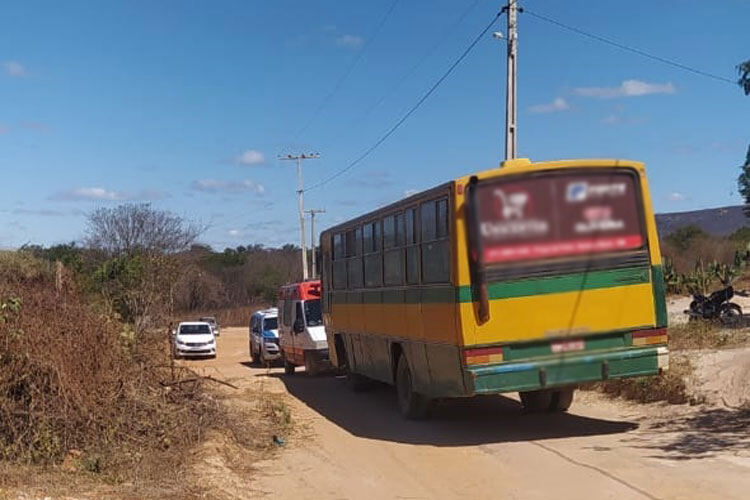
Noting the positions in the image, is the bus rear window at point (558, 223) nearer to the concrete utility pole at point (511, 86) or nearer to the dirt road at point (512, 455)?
the dirt road at point (512, 455)

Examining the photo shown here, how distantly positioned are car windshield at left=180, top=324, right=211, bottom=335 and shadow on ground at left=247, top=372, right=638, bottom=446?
71.5 feet

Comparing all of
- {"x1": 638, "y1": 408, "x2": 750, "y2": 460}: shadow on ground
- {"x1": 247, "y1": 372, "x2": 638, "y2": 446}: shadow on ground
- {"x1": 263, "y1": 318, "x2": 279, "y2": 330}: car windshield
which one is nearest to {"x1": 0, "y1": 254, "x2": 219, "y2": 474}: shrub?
{"x1": 247, "y1": 372, "x2": 638, "y2": 446}: shadow on ground

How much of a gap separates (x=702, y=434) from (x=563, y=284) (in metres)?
3.69

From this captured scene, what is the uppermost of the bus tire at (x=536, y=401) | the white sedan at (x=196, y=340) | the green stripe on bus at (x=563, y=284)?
the green stripe on bus at (x=563, y=284)

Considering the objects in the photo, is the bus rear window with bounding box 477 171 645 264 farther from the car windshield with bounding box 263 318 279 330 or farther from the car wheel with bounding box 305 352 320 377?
the car windshield with bounding box 263 318 279 330

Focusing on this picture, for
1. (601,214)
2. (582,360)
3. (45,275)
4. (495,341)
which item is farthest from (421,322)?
(601,214)

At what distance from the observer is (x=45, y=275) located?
12656 mm

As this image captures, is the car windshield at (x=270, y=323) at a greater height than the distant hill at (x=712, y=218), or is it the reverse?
the distant hill at (x=712, y=218)

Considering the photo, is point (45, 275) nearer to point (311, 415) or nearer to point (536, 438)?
point (311, 415)

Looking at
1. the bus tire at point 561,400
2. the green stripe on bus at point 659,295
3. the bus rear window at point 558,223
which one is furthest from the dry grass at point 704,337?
the bus rear window at point 558,223

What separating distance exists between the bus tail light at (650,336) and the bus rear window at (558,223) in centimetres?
472

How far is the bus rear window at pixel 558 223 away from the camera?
18.9 feet

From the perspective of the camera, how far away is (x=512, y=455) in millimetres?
10867

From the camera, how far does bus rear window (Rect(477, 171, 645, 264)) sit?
5746 mm
